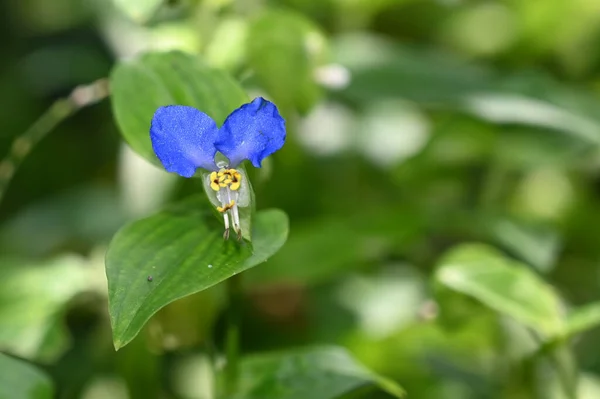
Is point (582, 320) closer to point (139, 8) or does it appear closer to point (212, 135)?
point (212, 135)

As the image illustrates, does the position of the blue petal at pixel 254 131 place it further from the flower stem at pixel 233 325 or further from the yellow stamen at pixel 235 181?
the flower stem at pixel 233 325

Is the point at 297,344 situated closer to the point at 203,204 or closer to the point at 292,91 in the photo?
the point at 292,91

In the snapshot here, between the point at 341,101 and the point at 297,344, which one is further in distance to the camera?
the point at 341,101

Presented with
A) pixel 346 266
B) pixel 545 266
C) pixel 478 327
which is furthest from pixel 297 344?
pixel 545 266

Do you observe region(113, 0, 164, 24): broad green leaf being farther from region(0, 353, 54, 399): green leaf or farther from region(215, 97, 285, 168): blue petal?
region(0, 353, 54, 399): green leaf

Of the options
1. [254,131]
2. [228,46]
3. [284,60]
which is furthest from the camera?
[228,46]

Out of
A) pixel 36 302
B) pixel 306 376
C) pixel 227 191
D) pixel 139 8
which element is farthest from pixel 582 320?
pixel 36 302
